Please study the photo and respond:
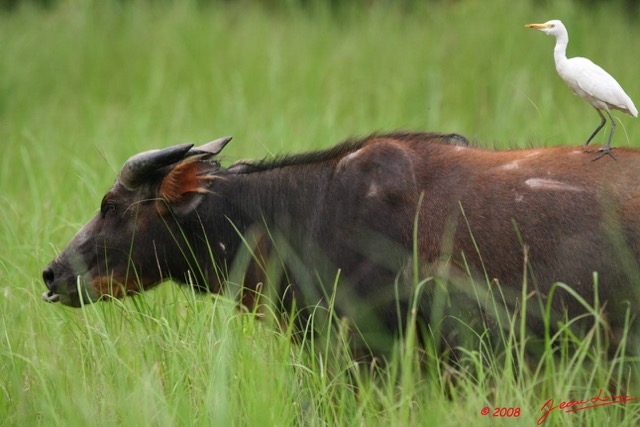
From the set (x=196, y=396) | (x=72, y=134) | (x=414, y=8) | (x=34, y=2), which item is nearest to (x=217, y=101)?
(x=72, y=134)

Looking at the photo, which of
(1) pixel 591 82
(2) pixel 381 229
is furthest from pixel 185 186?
(1) pixel 591 82

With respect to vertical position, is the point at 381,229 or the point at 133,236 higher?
the point at 381,229

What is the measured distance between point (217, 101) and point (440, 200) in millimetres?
5958

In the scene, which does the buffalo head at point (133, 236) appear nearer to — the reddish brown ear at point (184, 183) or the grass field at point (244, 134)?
the reddish brown ear at point (184, 183)

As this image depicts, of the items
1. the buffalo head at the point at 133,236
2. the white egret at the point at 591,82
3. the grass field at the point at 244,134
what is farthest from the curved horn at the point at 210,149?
the white egret at the point at 591,82

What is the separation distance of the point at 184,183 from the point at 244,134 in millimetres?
4226

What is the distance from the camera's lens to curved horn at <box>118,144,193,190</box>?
15.8 feet

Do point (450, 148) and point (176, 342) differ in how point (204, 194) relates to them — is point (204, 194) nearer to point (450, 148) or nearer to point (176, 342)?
point (176, 342)
